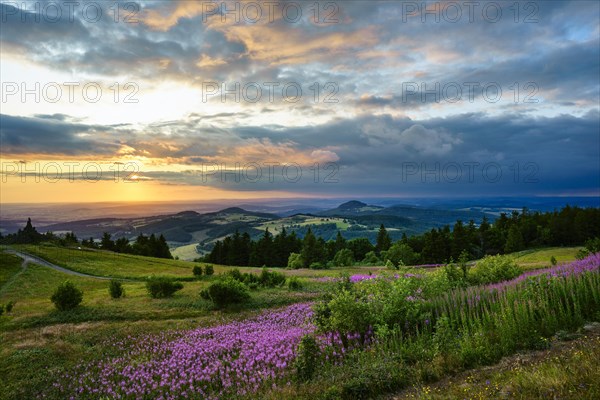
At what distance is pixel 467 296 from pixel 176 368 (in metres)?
9.26

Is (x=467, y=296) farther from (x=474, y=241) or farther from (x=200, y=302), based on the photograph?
(x=474, y=241)

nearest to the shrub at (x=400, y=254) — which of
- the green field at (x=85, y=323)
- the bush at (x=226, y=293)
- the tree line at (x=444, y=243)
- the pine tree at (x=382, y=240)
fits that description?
the tree line at (x=444, y=243)

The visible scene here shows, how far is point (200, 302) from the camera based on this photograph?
72.3 feet

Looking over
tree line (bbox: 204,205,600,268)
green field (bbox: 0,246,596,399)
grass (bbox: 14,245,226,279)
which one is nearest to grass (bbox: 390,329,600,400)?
green field (bbox: 0,246,596,399)

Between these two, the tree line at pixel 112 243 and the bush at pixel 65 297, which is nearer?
the bush at pixel 65 297

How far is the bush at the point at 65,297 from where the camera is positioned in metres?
22.1

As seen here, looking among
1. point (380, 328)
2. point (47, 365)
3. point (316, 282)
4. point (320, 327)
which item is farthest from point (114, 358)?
point (316, 282)

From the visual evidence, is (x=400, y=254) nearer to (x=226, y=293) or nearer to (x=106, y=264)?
(x=106, y=264)

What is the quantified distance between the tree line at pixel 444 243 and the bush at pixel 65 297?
44159mm

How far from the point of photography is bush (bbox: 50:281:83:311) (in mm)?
22125

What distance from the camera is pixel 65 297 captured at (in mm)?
22250

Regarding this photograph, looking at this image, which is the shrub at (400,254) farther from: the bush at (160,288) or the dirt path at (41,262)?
the bush at (160,288)

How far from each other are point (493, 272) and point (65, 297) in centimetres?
2587

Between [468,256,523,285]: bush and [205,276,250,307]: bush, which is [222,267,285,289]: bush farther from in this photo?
[468,256,523,285]: bush
